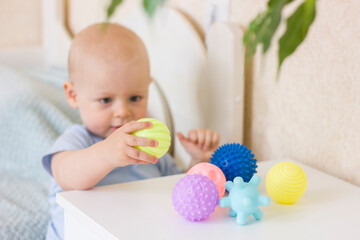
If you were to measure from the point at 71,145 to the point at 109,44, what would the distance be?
194 mm

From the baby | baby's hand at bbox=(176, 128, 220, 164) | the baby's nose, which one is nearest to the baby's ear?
the baby

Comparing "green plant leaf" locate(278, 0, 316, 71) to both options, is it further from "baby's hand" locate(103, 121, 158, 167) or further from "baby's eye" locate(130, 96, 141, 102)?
"baby's eye" locate(130, 96, 141, 102)

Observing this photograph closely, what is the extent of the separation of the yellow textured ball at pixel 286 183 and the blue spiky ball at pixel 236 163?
0.15 feet

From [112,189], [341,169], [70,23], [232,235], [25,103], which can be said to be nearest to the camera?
[232,235]

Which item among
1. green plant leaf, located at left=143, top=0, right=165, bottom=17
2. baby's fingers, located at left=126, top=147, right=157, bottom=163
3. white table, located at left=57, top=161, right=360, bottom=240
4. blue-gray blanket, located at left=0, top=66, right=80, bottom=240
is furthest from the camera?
blue-gray blanket, located at left=0, top=66, right=80, bottom=240

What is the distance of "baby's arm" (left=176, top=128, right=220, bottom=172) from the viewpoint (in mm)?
972

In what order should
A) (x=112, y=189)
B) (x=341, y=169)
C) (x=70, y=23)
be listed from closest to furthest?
(x=112, y=189) → (x=341, y=169) → (x=70, y=23)

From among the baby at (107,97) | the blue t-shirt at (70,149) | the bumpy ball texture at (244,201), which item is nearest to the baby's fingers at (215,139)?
the baby at (107,97)

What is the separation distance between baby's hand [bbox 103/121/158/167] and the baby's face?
202mm

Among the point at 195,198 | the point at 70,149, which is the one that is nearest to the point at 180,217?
the point at 195,198

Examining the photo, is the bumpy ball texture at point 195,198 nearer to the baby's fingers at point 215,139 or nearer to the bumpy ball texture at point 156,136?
the bumpy ball texture at point 156,136

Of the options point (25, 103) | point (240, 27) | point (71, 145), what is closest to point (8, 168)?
point (25, 103)

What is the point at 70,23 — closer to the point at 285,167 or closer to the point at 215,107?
the point at 215,107

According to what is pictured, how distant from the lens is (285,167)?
0.70 m
